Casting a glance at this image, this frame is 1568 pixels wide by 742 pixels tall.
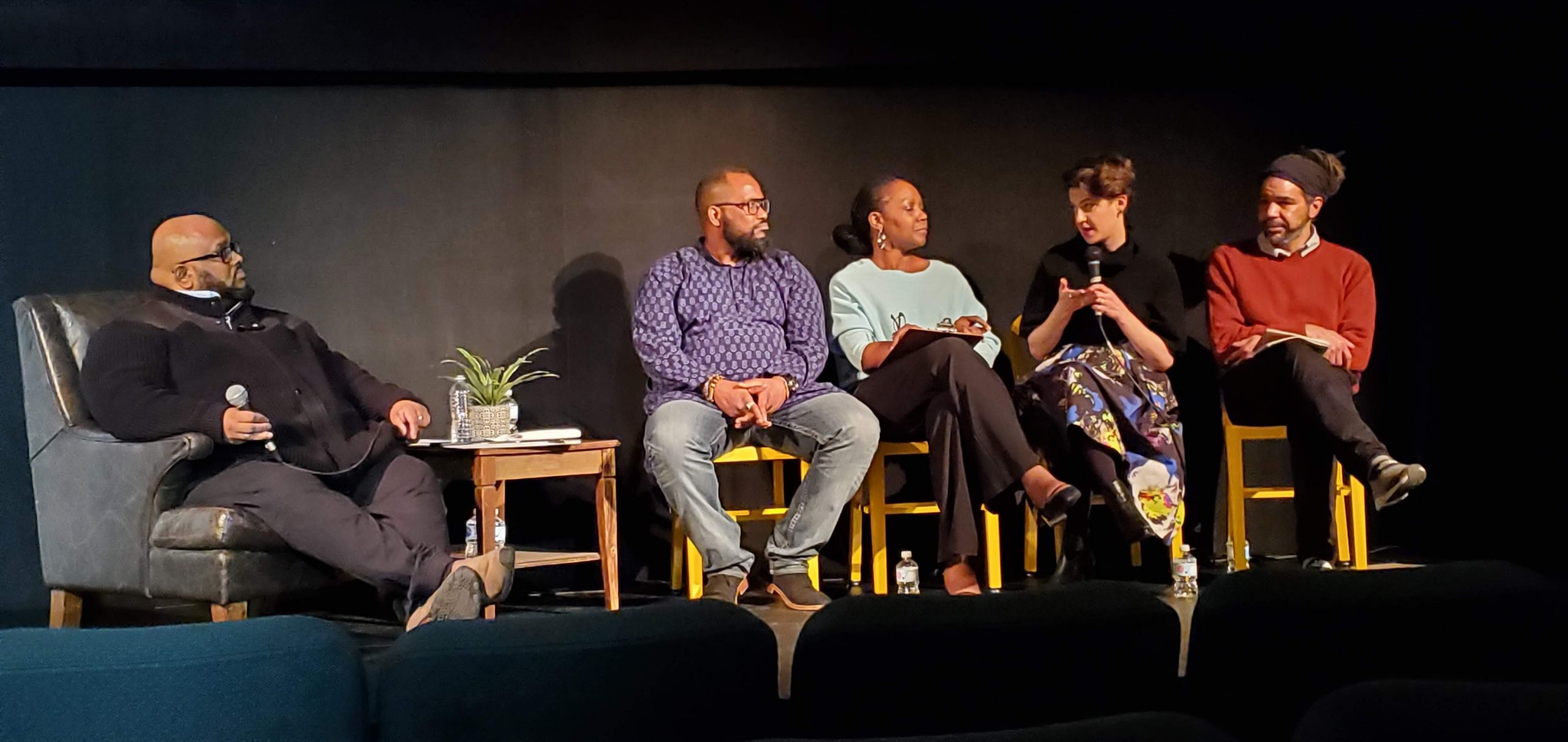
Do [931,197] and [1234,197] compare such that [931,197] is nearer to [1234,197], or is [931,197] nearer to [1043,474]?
[1234,197]

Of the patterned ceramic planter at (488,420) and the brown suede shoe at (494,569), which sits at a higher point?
the patterned ceramic planter at (488,420)

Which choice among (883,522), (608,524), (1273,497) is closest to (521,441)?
(608,524)

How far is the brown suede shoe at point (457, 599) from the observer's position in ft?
9.52

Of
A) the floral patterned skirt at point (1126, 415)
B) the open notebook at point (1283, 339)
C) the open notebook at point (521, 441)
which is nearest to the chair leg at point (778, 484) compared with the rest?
the open notebook at point (521, 441)

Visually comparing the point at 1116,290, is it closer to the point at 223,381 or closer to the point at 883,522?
the point at 883,522

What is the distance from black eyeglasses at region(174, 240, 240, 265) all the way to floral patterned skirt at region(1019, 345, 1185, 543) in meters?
2.28

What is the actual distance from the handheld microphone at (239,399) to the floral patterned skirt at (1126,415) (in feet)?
6.80

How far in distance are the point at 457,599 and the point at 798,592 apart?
101 cm

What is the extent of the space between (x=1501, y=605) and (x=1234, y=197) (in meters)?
3.75

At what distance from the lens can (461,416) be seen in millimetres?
3707

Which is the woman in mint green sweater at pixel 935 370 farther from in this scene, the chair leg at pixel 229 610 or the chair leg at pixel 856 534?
the chair leg at pixel 229 610

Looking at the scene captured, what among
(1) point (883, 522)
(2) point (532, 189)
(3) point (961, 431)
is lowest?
(1) point (883, 522)

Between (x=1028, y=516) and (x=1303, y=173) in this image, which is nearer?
(x=1303, y=173)

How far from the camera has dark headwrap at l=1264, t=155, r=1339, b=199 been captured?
402 centimetres
